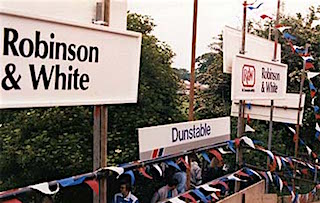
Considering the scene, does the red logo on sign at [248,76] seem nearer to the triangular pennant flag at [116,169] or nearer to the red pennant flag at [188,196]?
the red pennant flag at [188,196]

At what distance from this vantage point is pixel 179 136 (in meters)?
2.05

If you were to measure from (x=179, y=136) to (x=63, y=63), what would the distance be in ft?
2.89

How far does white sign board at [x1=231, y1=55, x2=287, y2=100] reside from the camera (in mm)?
2357

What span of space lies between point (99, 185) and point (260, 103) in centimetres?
240

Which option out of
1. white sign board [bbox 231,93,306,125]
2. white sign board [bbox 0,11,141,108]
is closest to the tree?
white sign board [bbox 231,93,306,125]

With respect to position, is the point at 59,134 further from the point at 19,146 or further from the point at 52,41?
the point at 52,41

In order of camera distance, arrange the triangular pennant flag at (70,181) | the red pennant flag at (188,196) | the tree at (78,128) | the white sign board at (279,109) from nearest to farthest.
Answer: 1. the triangular pennant flag at (70,181)
2. the red pennant flag at (188,196)
3. the white sign board at (279,109)
4. the tree at (78,128)

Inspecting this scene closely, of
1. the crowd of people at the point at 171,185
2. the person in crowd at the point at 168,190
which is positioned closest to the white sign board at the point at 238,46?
the crowd of people at the point at 171,185

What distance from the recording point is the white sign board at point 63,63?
45.7 inches

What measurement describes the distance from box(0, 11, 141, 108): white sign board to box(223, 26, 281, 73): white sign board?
113 centimetres

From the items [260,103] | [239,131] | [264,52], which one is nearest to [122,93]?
[239,131]

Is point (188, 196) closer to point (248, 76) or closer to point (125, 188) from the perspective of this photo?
point (125, 188)

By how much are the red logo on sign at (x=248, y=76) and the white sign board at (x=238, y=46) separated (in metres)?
0.13

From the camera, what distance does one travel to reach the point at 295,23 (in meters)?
6.59
